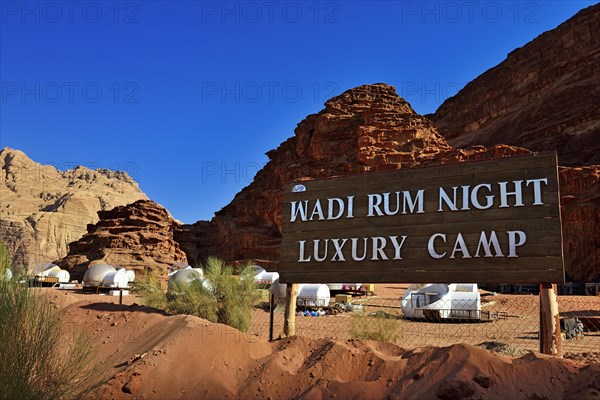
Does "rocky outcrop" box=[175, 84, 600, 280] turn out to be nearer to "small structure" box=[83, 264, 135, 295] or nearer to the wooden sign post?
"small structure" box=[83, 264, 135, 295]

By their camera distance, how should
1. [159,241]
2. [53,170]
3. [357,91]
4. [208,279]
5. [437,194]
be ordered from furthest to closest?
1. [53,170]
2. [357,91]
3. [159,241]
4. [208,279]
5. [437,194]

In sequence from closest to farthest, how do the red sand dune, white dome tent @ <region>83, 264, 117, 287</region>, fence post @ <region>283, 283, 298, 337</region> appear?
the red sand dune < fence post @ <region>283, 283, 298, 337</region> < white dome tent @ <region>83, 264, 117, 287</region>

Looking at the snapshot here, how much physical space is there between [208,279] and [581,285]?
Answer: 35.9 meters

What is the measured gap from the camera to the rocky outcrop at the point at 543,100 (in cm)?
6581

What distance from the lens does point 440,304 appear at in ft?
61.8

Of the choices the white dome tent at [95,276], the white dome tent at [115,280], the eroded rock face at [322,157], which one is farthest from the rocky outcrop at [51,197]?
the white dome tent at [115,280]

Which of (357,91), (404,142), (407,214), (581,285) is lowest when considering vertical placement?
(581,285)

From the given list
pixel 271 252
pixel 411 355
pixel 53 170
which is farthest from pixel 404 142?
pixel 53 170

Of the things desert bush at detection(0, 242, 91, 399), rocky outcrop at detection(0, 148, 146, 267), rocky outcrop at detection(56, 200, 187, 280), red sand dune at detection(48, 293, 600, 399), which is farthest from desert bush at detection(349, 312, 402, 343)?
rocky outcrop at detection(0, 148, 146, 267)

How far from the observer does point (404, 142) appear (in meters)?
62.0

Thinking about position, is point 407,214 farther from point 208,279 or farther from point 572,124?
point 572,124

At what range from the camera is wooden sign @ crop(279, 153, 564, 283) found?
6.36m

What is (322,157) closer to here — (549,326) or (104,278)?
(104,278)

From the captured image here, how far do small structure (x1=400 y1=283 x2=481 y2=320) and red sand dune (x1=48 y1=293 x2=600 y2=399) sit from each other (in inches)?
487
